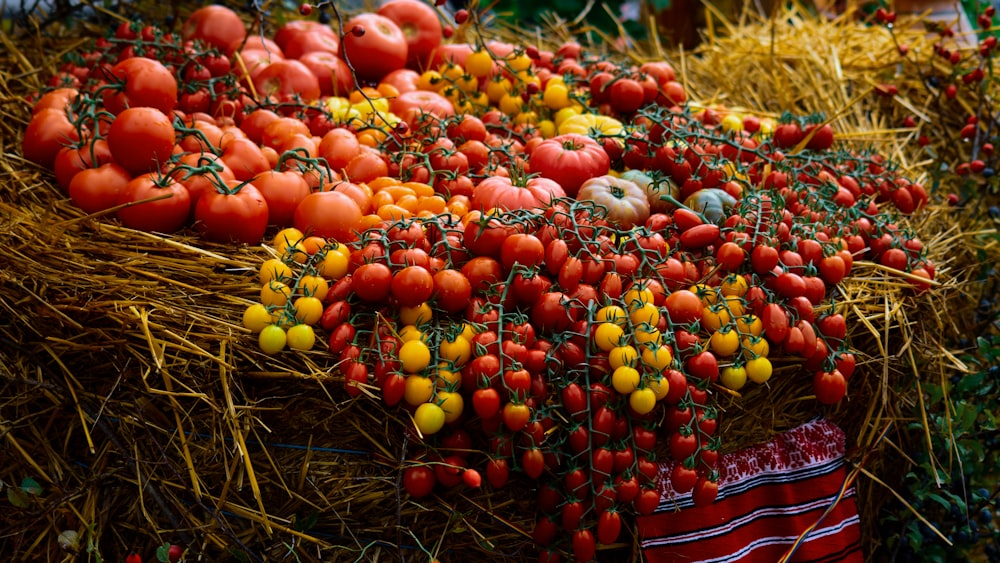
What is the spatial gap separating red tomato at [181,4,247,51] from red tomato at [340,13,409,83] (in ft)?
1.31

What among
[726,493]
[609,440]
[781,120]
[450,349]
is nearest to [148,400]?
[450,349]

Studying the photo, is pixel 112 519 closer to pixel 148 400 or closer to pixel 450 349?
pixel 148 400

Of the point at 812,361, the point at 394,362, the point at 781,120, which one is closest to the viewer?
the point at 394,362

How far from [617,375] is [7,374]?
1320mm

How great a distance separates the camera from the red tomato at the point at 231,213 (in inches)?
76.9

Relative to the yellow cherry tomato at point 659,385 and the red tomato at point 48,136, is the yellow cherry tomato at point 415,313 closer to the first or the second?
the yellow cherry tomato at point 659,385

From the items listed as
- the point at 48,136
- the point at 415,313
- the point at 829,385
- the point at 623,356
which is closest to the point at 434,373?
the point at 415,313

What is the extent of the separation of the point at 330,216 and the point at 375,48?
118 cm

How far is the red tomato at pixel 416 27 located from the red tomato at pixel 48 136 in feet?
4.39

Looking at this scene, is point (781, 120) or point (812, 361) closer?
point (812, 361)

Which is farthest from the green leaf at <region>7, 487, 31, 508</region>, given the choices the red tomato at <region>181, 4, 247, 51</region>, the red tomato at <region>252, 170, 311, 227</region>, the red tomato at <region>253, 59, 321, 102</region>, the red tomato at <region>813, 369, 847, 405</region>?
the red tomato at <region>813, 369, 847, 405</region>

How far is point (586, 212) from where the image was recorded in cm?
204

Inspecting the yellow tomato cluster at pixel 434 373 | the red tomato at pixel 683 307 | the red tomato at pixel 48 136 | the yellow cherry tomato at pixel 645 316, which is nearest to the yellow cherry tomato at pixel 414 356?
the yellow tomato cluster at pixel 434 373

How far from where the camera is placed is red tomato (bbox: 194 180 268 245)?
1.95 m
